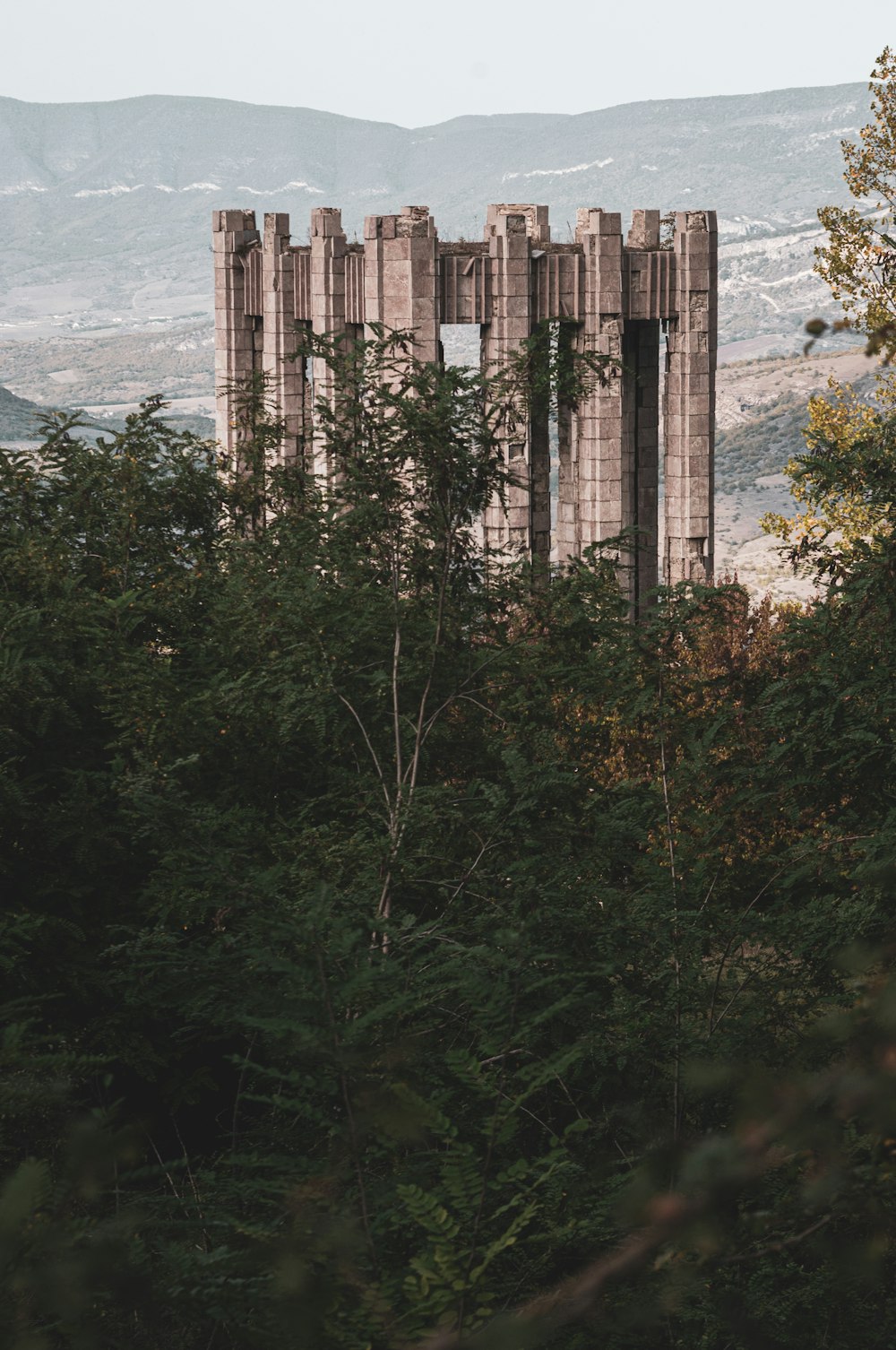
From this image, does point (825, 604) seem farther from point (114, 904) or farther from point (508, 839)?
point (114, 904)

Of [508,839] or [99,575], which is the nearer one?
[508,839]

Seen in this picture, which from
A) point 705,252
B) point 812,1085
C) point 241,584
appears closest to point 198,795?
point 241,584

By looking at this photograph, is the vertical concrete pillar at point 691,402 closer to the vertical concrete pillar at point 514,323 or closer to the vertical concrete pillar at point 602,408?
the vertical concrete pillar at point 602,408

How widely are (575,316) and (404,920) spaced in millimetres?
24392

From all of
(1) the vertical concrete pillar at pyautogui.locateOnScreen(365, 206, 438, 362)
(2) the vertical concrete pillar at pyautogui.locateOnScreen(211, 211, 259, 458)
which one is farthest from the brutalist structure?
(2) the vertical concrete pillar at pyautogui.locateOnScreen(211, 211, 259, 458)

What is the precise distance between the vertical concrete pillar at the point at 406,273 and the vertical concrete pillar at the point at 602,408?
9.74ft

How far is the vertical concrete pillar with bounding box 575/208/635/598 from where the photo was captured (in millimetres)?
31031

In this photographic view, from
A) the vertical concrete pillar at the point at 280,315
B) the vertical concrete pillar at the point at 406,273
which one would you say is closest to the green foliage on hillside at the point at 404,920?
the vertical concrete pillar at the point at 406,273

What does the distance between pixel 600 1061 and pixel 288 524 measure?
6.67m

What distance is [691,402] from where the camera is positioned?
32.6 metres

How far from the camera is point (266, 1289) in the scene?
18.5ft

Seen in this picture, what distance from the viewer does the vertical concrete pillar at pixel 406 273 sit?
30156mm

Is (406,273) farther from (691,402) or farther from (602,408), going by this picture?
(691,402)

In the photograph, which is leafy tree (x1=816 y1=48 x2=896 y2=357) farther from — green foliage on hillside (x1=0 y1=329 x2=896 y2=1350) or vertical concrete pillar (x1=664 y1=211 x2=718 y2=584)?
green foliage on hillside (x1=0 y1=329 x2=896 y2=1350)
